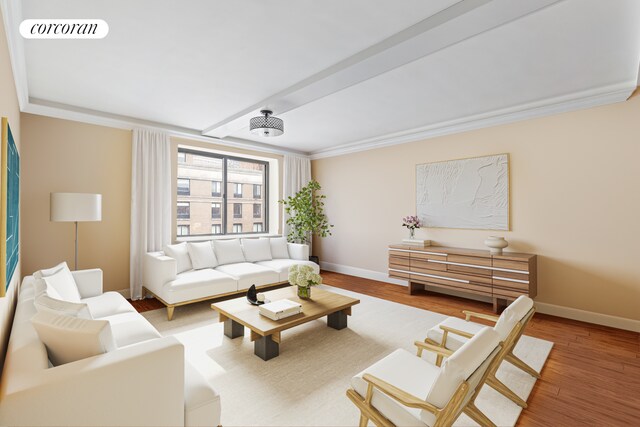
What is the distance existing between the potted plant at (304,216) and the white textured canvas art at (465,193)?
2175 mm

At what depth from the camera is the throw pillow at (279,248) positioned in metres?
5.86

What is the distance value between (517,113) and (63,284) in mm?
5632

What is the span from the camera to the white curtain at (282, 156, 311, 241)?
681 centimetres

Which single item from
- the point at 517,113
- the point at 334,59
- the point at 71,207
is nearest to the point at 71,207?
the point at 71,207

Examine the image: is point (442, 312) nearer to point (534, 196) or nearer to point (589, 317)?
point (589, 317)

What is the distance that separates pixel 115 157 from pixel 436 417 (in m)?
5.19

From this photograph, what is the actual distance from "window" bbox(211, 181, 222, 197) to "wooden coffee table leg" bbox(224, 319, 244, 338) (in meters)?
3.34

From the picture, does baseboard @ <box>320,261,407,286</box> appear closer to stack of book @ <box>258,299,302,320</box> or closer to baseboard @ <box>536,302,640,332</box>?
baseboard @ <box>536,302,640,332</box>

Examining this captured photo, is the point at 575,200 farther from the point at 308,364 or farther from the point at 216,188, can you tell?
the point at 216,188

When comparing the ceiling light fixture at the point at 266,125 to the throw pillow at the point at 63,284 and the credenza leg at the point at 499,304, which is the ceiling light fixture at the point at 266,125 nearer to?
the throw pillow at the point at 63,284

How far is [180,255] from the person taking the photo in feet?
15.0

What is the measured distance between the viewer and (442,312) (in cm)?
418

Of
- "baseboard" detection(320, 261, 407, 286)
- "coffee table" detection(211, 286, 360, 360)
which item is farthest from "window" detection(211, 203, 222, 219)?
"coffee table" detection(211, 286, 360, 360)

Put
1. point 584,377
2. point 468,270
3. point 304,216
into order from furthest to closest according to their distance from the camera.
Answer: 1. point 304,216
2. point 468,270
3. point 584,377
